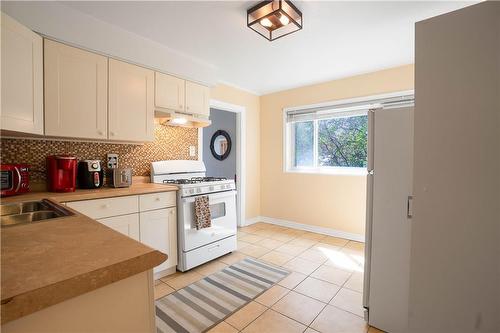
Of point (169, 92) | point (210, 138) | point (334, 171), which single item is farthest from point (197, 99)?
point (334, 171)

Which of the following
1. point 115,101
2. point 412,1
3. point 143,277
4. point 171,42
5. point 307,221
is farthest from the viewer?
point 307,221

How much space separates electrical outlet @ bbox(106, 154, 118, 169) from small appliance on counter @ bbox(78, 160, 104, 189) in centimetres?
28

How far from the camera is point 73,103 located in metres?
2.00

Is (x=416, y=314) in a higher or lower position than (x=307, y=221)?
higher

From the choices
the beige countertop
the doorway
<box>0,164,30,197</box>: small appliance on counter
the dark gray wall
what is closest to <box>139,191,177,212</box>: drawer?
<box>0,164,30,197</box>: small appliance on counter

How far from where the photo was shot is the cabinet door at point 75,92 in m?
1.88

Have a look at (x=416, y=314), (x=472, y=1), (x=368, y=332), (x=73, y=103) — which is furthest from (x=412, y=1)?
(x=73, y=103)

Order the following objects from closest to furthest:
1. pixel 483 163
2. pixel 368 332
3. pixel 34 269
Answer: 1. pixel 34 269
2. pixel 483 163
3. pixel 368 332

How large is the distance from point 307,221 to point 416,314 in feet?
9.37

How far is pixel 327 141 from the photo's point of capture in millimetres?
3725

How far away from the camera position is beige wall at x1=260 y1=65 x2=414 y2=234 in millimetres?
3229

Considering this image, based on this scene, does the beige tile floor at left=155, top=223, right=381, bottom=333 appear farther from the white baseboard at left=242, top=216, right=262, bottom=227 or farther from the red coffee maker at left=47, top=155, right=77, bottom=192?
the red coffee maker at left=47, top=155, right=77, bottom=192

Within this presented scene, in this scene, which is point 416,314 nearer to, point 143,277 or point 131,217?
point 143,277

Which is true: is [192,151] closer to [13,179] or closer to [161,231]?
[161,231]
